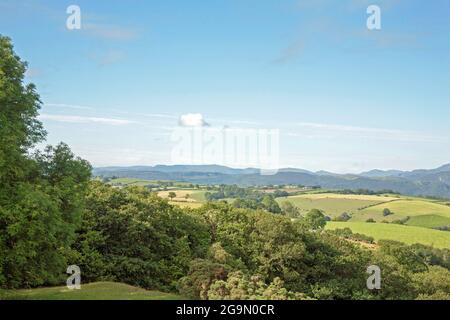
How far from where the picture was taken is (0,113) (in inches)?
860

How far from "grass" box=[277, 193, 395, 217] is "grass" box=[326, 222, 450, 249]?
72.1ft

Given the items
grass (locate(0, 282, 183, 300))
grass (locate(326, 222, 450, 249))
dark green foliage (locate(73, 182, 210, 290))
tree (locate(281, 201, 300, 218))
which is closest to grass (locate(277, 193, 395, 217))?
tree (locate(281, 201, 300, 218))

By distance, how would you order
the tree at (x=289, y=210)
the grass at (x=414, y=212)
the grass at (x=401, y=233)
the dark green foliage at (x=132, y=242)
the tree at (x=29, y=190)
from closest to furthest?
the tree at (x=29, y=190)
the dark green foliage at (x=132, y=242)
the grass at (x=401, y=233)
the grass at (x=414, y=212)
the tree at (x=289, y=210)

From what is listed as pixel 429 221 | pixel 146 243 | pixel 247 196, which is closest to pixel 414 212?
pixel 429 221

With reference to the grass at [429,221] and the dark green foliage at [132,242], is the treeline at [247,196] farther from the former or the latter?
the dark green foliage at [132,242]

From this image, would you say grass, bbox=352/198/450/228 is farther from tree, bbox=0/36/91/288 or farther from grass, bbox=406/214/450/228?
tree, bbox=0/36/91/288

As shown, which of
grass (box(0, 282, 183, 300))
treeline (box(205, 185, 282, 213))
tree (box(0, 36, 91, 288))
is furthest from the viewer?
treeline (box(205, 185, 282, 213))

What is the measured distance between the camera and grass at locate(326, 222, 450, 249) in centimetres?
8941

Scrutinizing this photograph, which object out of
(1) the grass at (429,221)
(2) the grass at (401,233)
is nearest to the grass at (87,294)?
(2) the grass at (401,233)

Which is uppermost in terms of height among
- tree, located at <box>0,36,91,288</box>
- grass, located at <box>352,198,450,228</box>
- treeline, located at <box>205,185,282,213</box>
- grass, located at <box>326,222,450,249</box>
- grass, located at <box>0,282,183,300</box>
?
tree, located at <box>0,36,91,288</box>

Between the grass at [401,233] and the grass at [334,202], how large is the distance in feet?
72.1

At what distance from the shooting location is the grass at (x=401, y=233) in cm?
8941

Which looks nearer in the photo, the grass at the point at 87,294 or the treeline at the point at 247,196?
the grass at the point at 87,294
